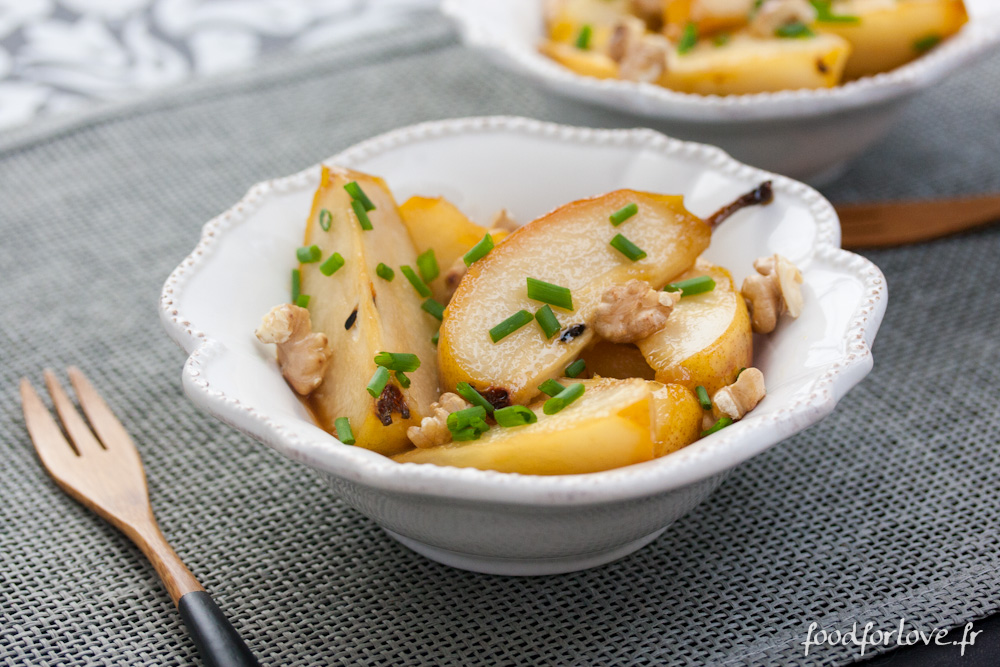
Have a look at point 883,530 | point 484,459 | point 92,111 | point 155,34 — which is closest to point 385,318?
point 484,459

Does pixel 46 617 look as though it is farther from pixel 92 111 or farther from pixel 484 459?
pixel 92 111

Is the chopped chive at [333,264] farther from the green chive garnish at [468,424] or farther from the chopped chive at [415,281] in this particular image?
the green chive garnish at [468,424]

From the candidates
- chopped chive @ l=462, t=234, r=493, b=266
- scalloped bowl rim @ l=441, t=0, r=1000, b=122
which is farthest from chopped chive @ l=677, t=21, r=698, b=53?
chopped chive @ l=462, t=234, r=493, b=266

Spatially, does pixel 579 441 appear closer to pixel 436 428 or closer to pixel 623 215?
pixel 436 428

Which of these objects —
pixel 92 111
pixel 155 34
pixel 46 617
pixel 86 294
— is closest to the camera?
pixel 46 617

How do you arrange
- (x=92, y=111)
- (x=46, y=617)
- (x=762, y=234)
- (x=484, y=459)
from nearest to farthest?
(x=484, y=459)
(x=46, y=617)
(x=762, y=234)
(x=92, y=111)
